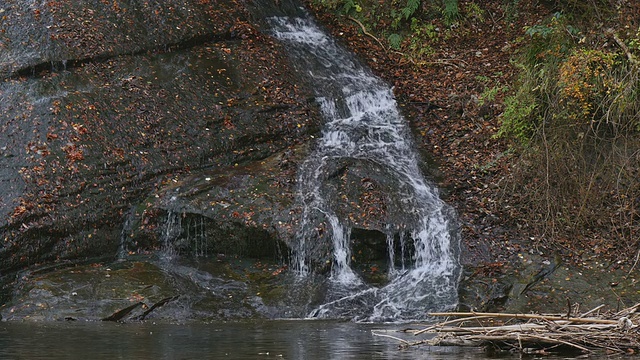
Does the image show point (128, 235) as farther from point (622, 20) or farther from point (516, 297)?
point (622, 20)

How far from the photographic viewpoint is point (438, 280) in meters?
11.8

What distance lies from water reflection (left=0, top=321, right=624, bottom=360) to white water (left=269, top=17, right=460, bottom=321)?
1542 mm

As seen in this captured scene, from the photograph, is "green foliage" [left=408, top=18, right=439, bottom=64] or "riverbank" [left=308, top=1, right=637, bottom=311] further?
"green foliage" [left=408, top=18, right=439, bottom=64]

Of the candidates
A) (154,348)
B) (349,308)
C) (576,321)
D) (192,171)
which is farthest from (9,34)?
(576,321)

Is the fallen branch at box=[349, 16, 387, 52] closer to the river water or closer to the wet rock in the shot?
the wet rock

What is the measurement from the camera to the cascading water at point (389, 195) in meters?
11.4

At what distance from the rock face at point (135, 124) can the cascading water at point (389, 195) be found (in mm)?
489

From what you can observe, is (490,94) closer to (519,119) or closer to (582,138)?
(519,119)

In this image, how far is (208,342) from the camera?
773cm

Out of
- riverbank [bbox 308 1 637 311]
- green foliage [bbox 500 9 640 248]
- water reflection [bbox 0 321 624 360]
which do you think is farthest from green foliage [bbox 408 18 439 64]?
water reflection [bbox 0 321 624 360]

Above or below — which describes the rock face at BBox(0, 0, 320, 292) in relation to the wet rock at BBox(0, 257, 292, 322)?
above

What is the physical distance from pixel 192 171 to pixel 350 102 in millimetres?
3693

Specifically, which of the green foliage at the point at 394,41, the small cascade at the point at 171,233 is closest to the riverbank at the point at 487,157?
the green foliage at the point at 394,41

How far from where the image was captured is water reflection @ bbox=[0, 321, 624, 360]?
6578 millimetres
